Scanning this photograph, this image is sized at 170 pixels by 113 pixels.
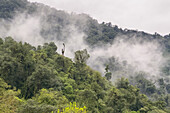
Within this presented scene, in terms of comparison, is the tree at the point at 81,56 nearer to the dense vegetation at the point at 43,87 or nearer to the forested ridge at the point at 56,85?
the forested ridge at the point at 56,85

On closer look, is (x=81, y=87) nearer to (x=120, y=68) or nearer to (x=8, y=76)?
(x=8, y=76)

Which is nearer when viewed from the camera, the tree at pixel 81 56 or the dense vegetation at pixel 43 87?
the dense vegetation at pixel 43 87

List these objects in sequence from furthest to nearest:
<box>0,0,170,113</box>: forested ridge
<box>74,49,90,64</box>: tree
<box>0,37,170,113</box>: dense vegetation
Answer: <box>74,49,90,64</box>: tree, <box>0,37,170,113</box>: dense vegetation, <box>0,0,170,113</box>: forested ridge

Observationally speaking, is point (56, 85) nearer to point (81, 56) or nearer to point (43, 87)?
point (43, 87)

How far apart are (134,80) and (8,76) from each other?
220 feet

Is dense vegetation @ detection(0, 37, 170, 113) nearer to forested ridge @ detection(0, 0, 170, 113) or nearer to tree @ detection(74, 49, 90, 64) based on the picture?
forested ridge @ detection(0, 0, 170, 113)

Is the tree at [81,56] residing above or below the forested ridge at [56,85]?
above

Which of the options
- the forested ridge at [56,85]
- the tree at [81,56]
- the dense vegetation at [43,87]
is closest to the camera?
the forested ridge at [56,85]

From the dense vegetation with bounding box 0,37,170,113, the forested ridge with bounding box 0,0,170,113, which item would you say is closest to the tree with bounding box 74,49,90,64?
the forested ridge with bounding box 0,0,170,113

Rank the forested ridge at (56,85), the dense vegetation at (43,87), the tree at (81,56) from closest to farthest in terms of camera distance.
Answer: the forested ridge at (56,85), the dense vegetation at (43,87), the tree at (81,56)

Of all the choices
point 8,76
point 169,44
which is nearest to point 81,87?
point 8,76

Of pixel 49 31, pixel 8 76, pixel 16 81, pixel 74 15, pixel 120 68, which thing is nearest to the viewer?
pixel 8 76

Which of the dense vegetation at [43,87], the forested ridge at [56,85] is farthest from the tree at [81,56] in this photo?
the dense vegetation at [43,87]

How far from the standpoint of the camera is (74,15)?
151 metres
